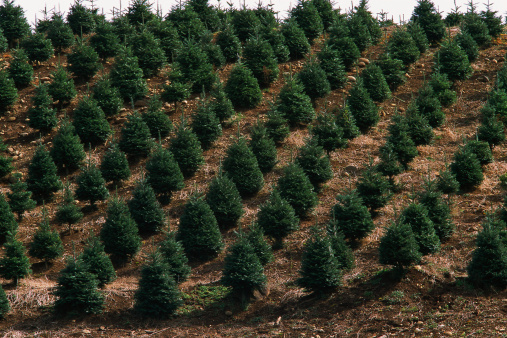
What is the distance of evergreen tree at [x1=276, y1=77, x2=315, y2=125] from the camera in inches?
1172

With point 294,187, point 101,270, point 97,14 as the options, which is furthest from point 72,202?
point 97,14

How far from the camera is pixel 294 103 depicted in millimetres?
29828

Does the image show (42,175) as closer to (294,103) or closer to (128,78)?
(128,78)

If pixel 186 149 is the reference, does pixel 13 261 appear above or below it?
below

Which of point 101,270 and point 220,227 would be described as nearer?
point 101,270

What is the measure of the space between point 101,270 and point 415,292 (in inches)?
369

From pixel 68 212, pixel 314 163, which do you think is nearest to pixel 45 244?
pixel 68 212

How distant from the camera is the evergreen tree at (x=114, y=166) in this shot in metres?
26.6

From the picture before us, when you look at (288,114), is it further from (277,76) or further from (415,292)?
(415,292)

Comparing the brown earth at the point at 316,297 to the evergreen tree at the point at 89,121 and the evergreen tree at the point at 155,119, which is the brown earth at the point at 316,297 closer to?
the evergreen tree at the point at 89,121

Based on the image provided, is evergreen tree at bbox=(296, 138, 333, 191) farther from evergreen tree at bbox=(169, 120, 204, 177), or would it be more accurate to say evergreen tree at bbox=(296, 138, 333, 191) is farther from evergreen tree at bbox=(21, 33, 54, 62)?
evergreen tree at bbox=(21, 33, 54, 62)

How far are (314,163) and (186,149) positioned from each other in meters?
5.06

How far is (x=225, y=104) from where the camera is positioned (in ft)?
98.9

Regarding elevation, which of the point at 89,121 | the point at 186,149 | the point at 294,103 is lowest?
the point at 186,149
